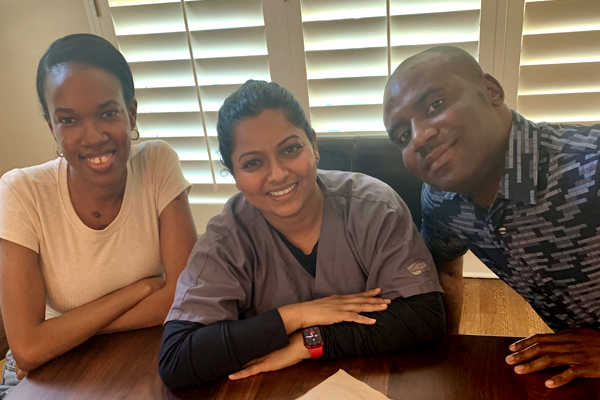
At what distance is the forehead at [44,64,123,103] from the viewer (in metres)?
1.17

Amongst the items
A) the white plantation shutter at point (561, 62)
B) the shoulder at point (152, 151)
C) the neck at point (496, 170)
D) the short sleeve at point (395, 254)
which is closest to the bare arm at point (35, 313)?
the shoulder at point (152, 151)

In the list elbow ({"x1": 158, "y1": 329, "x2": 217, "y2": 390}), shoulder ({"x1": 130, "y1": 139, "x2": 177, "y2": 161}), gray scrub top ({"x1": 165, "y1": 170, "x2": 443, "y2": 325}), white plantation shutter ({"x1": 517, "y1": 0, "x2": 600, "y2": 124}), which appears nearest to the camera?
elbow ({"x1": 158, "y1": 329, "x2": 217, "y2": 390})

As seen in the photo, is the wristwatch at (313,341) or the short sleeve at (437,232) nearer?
the wristwatch at (313,341)

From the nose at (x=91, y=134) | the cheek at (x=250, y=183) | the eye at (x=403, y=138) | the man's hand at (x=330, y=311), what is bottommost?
the man's hand at (x=330, y=311)

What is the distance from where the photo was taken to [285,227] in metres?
1.17

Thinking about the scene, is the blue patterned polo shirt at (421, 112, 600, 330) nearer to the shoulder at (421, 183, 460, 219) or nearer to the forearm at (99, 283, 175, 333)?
the shoulder at (421, 183, 460, 219)

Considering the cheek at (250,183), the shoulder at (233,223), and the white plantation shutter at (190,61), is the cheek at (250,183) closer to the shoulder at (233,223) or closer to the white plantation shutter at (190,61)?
the shoulder at (233,223)

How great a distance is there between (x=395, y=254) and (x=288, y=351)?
1.05ft

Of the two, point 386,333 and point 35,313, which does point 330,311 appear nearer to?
point 386,333

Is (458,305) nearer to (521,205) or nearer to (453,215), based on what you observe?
(453,215)

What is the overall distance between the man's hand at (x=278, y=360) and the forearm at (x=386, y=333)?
5cm

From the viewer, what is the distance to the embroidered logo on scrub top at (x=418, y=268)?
1061mm

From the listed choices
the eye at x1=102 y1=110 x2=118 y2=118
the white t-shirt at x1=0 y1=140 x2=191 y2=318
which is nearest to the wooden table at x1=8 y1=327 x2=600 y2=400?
the white t-shirt at x1=0 y1=140 x2=191 y2=318

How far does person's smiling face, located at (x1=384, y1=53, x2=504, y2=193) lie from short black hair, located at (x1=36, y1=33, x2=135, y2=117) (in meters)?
0.74
